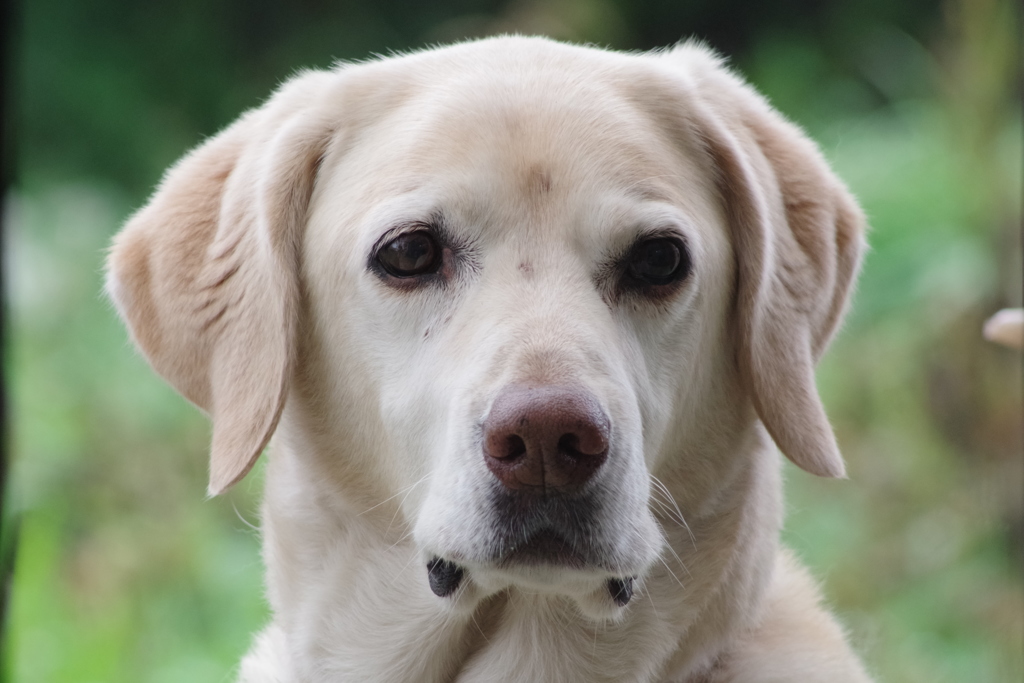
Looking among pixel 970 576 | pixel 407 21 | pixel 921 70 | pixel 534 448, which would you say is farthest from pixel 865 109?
pixel 534 448

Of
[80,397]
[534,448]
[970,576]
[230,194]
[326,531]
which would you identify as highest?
[230,194]

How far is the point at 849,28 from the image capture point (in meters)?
8.69

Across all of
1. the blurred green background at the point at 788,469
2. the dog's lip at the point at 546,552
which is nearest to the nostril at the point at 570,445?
the dog's lip at the point at 546,552

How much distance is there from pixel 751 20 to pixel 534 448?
7402 millimetres

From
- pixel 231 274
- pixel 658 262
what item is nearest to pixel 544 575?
pixel 658 262

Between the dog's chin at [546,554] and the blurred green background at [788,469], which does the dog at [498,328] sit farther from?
the blurred green background at [788,469]

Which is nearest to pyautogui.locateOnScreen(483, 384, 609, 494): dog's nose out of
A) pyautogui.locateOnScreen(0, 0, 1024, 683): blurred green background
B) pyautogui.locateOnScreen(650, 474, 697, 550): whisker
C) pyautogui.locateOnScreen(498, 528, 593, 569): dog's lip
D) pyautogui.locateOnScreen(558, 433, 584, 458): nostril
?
pyautogui.locateOnScreen(558, 433, 584, 458): nostril

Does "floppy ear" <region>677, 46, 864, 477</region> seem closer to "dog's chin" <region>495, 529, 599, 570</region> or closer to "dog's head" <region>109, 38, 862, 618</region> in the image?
"dog's head" <region>109, 38, 862, 618</region>

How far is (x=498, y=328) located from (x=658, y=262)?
46 cm

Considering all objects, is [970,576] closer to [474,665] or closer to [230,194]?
[474,665]

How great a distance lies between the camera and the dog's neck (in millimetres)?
2766

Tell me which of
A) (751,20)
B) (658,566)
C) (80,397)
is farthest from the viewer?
(751,20)

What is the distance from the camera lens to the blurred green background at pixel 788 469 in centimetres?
529

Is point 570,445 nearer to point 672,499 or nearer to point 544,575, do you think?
point 544,575
